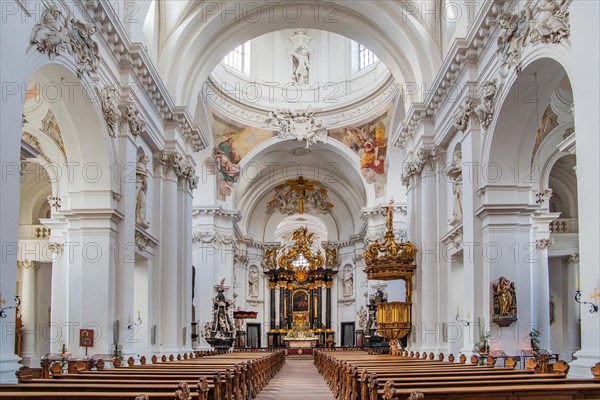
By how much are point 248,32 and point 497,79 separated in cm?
1013

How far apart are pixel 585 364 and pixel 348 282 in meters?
32.4

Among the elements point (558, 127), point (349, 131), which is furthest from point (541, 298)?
point (349, 131)

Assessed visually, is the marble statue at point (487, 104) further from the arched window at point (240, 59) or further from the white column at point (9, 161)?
the arched window at point (240, 59)

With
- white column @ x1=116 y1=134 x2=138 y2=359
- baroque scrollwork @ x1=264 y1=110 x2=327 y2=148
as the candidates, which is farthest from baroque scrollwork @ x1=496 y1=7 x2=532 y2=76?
baroque scrollwork @ x1=264 y1=110 x2=327 y2=148

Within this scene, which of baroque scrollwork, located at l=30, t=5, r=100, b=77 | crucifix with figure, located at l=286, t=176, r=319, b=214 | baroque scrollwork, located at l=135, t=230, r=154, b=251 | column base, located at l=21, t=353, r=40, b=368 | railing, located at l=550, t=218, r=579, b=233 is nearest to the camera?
baroque scrollwork, located at l=30, t=5, r=100, b=77

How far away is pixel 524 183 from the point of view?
14.7 metres

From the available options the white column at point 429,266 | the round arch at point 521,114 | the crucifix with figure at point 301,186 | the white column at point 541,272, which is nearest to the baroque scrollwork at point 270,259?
the crucifix with figure at point 301,186

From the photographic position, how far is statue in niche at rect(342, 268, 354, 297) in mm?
41125

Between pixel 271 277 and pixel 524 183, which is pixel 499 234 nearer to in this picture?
pixel 524 183

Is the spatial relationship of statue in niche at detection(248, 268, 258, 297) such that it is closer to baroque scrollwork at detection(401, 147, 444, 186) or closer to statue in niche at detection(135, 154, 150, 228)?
baroque scrollwork at detection(401, 147, 444, 186)

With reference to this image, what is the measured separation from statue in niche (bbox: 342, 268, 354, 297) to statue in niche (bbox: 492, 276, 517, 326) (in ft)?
88.6

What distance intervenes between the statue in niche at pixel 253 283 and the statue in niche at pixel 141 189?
23.7m

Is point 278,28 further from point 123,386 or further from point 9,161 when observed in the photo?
point 123,386

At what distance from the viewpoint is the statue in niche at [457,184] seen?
57.5 ft
